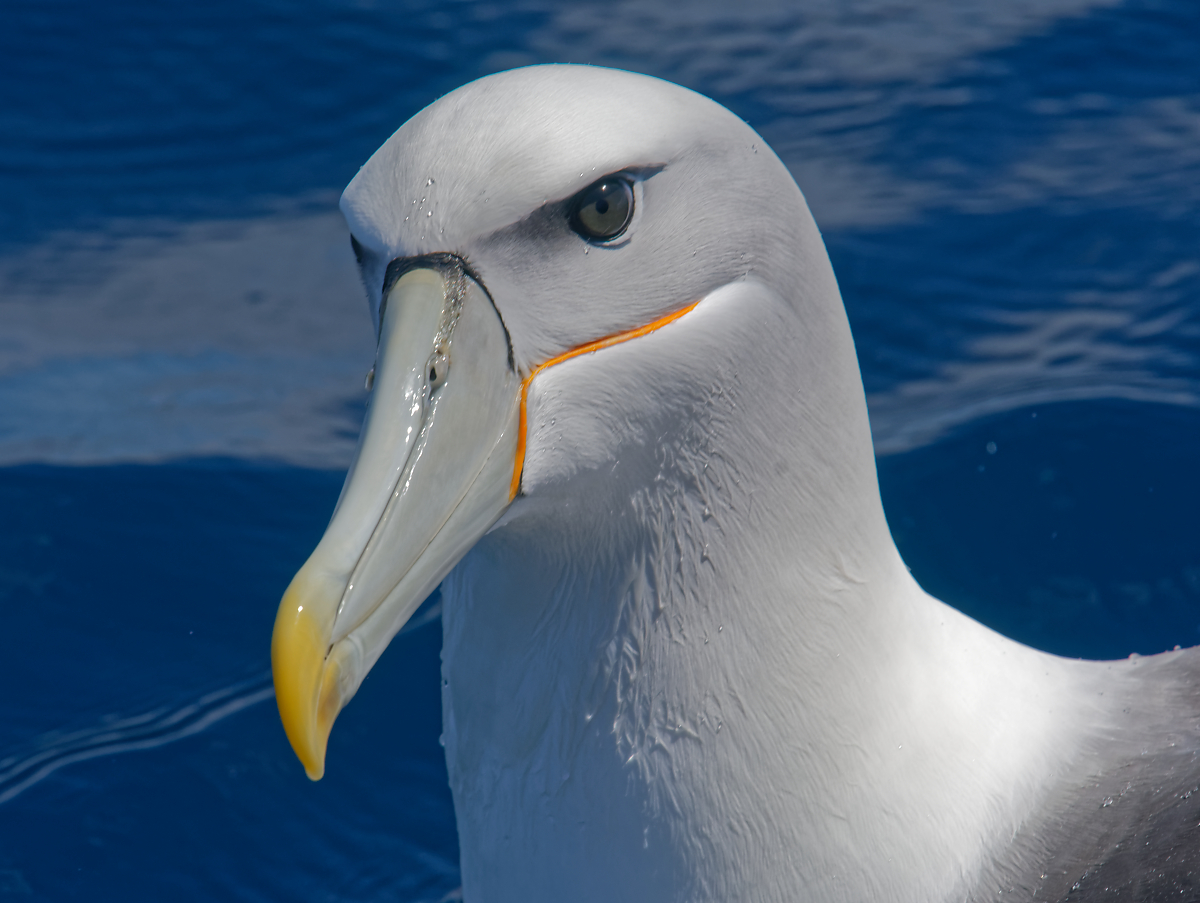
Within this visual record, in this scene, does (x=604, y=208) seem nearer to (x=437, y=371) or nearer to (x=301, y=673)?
(x=437, y=371)

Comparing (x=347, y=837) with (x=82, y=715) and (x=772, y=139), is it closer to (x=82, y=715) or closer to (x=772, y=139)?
(x=82, y=715)

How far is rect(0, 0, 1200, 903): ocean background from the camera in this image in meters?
4.40

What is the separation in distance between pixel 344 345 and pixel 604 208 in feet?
13.6

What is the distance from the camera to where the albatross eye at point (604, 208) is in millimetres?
2047

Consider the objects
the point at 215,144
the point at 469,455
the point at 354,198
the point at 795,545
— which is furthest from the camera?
the point at 215,144

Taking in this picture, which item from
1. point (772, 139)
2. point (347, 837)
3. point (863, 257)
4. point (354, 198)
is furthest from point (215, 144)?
point (354, 198)

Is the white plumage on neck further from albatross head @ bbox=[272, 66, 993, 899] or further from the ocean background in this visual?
the ocean background

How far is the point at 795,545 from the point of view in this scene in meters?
2.38

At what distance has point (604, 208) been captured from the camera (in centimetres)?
206

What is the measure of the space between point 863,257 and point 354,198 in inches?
177

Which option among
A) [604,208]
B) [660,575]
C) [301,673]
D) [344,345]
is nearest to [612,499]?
[660,575]

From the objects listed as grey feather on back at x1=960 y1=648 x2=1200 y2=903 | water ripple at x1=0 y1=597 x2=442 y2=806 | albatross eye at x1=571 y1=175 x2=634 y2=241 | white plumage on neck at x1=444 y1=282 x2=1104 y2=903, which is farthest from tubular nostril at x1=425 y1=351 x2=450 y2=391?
water ripple at x1=0 y1=597 x2=442 y2=806

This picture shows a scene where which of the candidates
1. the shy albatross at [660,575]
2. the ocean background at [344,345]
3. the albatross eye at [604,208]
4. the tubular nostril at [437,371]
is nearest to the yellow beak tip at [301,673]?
the shy albatross at [660,575]

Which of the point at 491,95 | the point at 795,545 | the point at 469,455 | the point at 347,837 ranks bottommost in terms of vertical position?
the point at 347,837
